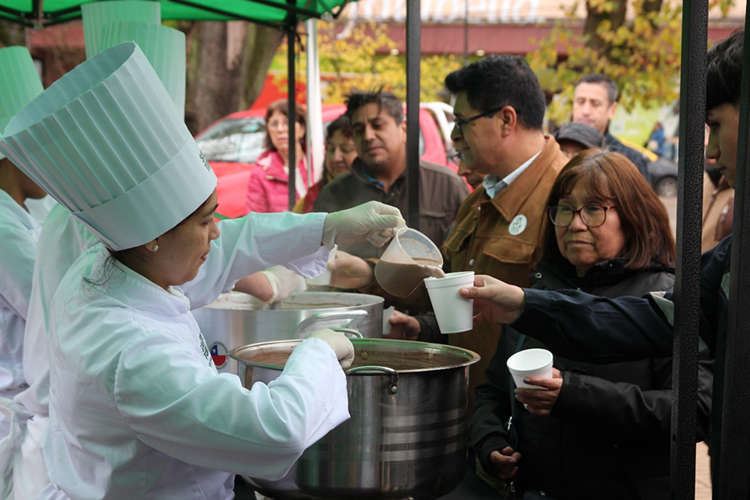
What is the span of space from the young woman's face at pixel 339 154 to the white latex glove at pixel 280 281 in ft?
7.28

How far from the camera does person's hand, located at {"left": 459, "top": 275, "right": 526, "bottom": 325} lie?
1.95m

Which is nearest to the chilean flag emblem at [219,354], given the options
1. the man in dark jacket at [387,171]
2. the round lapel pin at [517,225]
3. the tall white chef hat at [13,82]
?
the round lapel pin at [517,225]

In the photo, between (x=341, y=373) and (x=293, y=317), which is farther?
(x=293, y=317)

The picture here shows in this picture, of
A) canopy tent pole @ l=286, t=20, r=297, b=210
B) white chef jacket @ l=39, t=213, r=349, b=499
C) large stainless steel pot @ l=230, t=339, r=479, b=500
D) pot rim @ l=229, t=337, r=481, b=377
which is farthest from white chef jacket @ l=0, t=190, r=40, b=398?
canopy tent pole @ l=286, t=20, r=297, b=210

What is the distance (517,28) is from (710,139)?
18857mm

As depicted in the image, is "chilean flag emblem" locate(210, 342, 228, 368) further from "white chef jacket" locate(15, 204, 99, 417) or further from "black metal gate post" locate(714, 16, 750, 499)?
"black metal gate post" locate(714, 16, 750, 499)

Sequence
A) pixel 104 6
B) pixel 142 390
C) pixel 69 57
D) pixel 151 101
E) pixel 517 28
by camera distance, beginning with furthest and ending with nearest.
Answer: pixel 517 28
pixel 69 57
pixel 104 6
pixel 151 101
pixel 142 390

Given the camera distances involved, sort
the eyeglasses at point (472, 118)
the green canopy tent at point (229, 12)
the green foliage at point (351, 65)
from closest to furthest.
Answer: the eyeglasses at point (472, 118) → the green canopy tent at point (229, 12) → the green foliage at point (351, 65)

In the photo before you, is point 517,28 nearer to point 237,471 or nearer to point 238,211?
point 238,211

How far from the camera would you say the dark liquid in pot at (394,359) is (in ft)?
6.26

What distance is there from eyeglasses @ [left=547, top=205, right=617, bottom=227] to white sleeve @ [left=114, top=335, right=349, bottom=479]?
3.57ft

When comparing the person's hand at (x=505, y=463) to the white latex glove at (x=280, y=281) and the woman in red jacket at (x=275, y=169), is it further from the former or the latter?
the woman in red jacket at (x=275, y=169)

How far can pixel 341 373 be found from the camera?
1.55 m

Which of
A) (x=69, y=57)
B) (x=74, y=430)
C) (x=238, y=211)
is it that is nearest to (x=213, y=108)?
(x=238, y=211)
